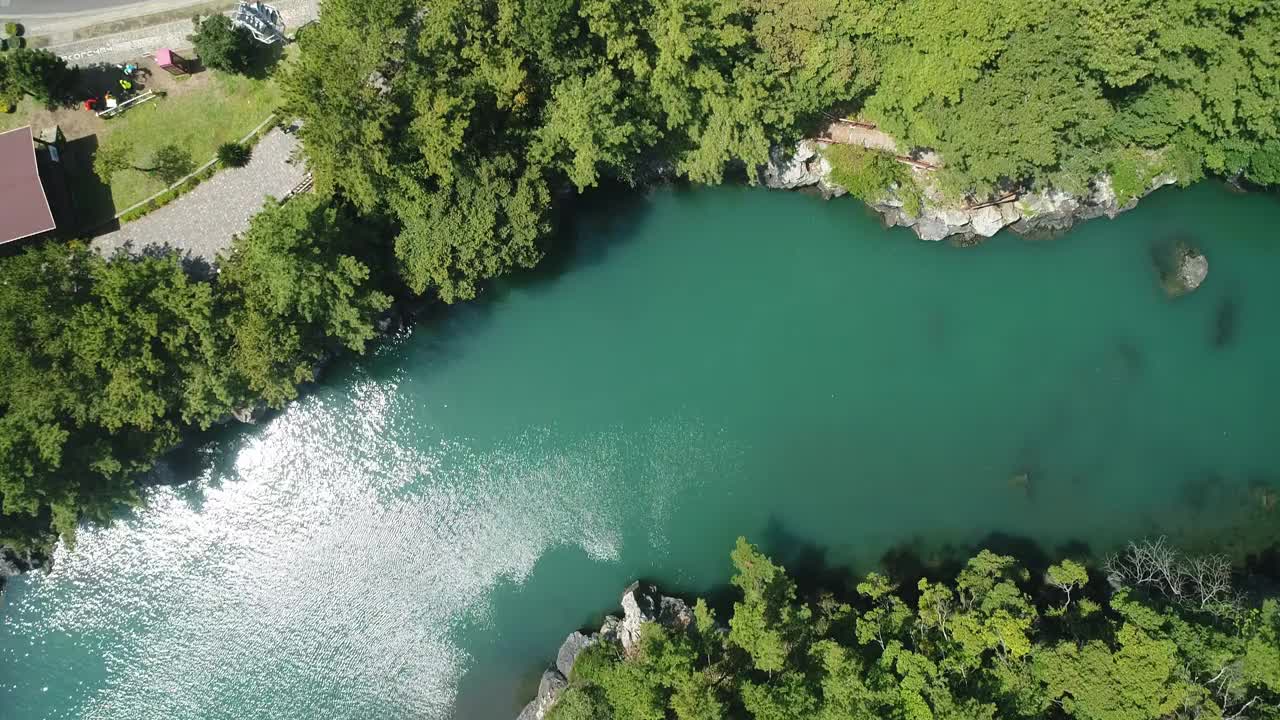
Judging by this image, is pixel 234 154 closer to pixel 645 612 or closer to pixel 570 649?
pixel 570 649

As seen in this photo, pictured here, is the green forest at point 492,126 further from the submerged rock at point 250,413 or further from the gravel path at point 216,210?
the gravel path at point 216,210

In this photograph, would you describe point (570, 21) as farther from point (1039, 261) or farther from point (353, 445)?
point (1039, 261)

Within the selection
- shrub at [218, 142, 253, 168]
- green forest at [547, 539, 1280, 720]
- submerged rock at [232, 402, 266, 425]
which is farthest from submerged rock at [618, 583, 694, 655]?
shrub at [218, 142, 253, 168]

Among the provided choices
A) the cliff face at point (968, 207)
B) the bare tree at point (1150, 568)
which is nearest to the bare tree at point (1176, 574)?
the bare tree at point (1150, 568)

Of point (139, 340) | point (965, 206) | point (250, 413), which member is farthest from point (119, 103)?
point (965, 206)

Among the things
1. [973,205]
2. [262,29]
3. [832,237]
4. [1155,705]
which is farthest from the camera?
[832,237]

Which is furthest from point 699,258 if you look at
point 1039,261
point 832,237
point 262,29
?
point 262,29
